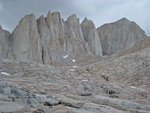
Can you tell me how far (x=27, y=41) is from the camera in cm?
8556

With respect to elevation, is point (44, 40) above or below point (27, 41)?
above

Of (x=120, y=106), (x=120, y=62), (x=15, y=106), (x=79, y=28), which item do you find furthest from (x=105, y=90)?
(x=79, y=28)

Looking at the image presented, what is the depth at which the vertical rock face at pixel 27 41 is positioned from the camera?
273 ft

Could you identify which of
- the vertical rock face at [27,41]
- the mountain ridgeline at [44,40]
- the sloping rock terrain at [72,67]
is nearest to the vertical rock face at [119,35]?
the sloping rock terrain at [72,67]

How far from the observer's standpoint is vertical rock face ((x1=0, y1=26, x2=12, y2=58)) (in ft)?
272

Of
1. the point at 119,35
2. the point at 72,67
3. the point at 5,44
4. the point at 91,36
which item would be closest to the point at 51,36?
the point at 5,44

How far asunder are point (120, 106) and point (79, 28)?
3715 inches

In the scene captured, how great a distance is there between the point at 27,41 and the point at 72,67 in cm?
5065

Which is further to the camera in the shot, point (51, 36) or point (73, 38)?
point (73, 38)

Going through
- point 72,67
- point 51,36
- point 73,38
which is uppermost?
point 73,38

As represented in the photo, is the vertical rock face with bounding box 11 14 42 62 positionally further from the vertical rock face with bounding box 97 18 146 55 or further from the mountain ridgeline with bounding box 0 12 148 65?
the vertical rock face with bounding box 97 18 146 55

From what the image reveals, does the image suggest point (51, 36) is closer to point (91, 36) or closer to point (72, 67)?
point (91, 36)

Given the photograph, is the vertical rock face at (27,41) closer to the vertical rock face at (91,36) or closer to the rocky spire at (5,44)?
the rocky spire at (5,44)

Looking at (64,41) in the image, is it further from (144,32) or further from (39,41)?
(144,32)
